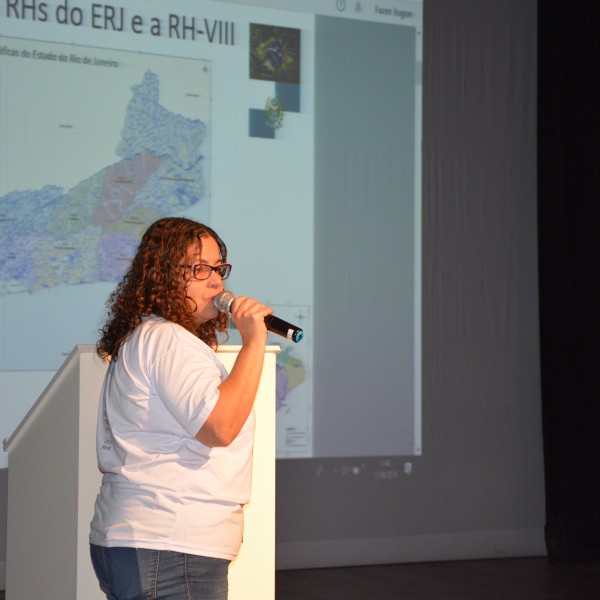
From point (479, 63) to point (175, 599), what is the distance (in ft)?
13.3

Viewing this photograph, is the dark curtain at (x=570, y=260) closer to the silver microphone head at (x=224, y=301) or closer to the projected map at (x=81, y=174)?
the projected map at (x=81, y=174)

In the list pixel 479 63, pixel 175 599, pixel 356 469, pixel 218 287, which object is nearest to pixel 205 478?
pixel 175 599

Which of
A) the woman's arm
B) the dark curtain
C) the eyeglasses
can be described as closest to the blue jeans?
the woman's arm

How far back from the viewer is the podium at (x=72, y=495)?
179 centimetres

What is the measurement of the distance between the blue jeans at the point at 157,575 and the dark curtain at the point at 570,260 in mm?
3732

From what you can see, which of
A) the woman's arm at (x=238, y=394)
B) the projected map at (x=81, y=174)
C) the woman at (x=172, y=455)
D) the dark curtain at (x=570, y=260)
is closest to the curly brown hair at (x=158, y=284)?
the woman at (x=172, y=455)

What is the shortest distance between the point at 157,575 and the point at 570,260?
3949 millimetres

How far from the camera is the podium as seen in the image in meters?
1.79

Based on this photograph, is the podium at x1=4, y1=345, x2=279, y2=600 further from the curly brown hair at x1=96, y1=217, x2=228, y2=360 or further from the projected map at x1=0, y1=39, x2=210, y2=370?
the projected map at x1=0, y1=39, x2=210, y2=370

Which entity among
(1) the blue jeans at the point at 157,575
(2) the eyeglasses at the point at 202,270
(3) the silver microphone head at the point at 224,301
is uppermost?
(2) the eyeglasses at the point at 202,270

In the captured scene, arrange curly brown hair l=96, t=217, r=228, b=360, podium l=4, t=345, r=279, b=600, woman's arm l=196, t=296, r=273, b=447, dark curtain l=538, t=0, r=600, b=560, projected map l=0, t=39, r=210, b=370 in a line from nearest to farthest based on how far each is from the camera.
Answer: woman's arm l=196, t=296, r=273, b=447, curly brown hair l=96, t=217, r=228, b=360, podium l=4, t=345, r=279, b=600, projected map l=0, t=39, r=210, b=370, dark curtain l=538, t=0, r=600, b=560

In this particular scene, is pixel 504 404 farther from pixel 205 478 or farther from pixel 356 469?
pixel 205 478

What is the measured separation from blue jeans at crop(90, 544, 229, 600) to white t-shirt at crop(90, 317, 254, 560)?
0.02m

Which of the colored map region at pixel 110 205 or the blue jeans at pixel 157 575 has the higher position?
the colored map region at pixel 110 205
